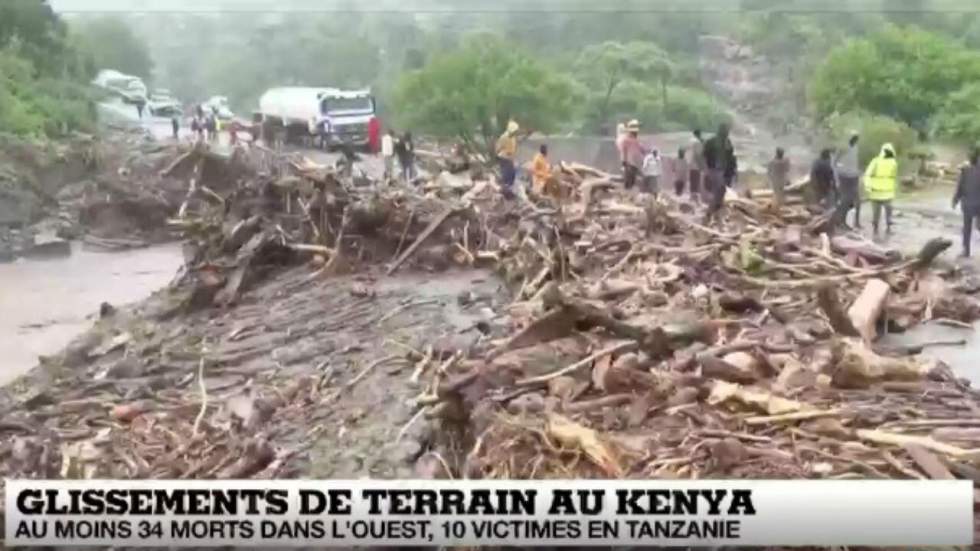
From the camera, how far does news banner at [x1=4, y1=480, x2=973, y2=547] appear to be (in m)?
2.33

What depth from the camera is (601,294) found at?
277 centimetres

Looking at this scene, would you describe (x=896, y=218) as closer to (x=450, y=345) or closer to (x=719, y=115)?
(x=719, y=115)

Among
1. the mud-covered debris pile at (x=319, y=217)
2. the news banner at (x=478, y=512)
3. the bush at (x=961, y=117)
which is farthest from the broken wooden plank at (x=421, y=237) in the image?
the bush at (x=961, y=117)

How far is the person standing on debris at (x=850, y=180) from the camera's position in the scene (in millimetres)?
2717

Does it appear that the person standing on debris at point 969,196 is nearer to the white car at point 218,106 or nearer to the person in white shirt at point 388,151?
the person in white shirt at point 388,151

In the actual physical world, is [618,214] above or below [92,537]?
above

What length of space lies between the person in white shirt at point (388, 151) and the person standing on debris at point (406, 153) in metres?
0.01

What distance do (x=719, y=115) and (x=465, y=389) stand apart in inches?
32.6

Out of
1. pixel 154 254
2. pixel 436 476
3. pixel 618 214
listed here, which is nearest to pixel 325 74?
pixel 154 254

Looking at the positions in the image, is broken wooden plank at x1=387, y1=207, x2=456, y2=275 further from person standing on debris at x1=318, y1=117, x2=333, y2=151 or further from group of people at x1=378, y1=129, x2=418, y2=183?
person standing on debris at x1=318, y1=117, x2=333, y2=151

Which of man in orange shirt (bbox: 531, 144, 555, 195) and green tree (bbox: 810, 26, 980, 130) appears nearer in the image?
green tree (bbox: 810, 26, 980, 130)

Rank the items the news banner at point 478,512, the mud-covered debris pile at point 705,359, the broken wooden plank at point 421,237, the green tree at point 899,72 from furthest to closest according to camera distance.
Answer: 1. the broken wooden plank at point 421,237
2. the green tree at point 899,72
3. the mud-covered debris pile at point 705,359
4. the news banner at point 478,512

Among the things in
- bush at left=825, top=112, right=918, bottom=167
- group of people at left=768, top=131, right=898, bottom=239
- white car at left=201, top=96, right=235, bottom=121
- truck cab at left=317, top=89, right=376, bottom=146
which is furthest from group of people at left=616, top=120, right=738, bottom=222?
white car at left=201, top=96, right=235, bottom=121

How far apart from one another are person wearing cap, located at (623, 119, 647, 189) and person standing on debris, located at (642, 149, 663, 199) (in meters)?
0.01
